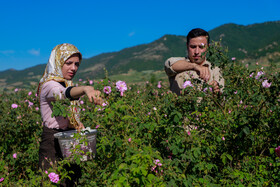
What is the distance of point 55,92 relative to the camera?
238 centimetres

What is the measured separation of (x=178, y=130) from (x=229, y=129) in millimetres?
588

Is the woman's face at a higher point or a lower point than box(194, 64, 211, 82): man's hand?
higher

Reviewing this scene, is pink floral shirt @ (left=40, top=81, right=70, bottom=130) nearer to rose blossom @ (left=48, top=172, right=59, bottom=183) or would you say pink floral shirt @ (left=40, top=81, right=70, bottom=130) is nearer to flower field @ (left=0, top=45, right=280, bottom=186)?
flower field @ (left=0, top=45, right=280, bottom=186)

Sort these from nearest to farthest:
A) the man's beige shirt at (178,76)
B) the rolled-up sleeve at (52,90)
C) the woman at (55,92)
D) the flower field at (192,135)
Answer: the flower field at (192,135) → the rolled-up sleeve at (52,90) → the woman at (55,92) → the man's beige shirt at (178,76)

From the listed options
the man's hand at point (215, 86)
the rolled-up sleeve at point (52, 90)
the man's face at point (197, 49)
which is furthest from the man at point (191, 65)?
the rolled-up sleeve at point (52, 90)

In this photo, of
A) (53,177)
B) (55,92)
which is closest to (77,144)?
(53,177)

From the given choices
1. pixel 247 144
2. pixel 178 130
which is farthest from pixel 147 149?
pixel 247 144

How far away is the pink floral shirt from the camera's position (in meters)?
2.40

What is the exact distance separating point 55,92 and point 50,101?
0.22 metres

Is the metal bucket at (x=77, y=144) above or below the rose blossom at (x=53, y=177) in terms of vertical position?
above

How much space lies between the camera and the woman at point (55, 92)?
8.20 ft

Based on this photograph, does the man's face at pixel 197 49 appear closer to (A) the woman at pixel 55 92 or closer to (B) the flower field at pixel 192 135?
(B) the flower field at pixel 192 135

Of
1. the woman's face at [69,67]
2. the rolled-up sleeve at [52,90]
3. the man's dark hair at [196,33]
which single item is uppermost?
the man's dark hair at [196,33]

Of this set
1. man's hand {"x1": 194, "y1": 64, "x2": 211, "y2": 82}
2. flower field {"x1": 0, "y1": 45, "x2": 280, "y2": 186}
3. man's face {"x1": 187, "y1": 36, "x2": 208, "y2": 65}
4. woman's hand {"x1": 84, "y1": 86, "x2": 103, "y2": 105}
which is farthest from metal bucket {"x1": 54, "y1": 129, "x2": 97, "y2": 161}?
man's face {"x1": 187, "y1": 36, "x2": 208, "y2": 65}
